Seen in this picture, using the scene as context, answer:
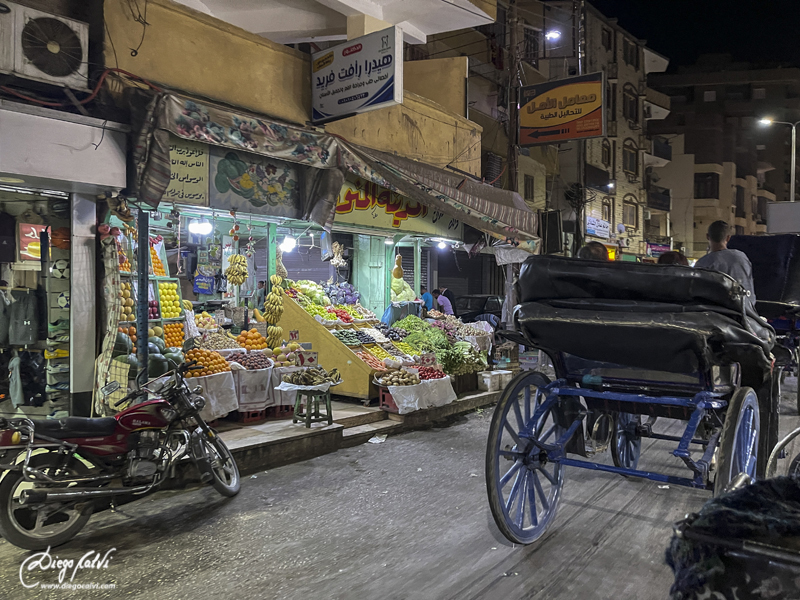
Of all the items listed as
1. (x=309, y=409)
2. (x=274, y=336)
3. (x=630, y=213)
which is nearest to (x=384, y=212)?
(x=274, y=336)

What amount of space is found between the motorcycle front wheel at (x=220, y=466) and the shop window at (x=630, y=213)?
32.7m

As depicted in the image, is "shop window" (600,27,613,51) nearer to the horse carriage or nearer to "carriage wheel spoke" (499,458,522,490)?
the horse carriage

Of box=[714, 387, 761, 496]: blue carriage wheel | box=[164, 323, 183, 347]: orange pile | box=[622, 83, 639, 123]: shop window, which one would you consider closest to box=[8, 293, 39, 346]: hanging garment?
box=[164, 323, 183, 347]: orange pile

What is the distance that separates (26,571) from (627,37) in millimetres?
39331

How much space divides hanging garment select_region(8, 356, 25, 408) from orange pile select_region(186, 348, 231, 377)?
1838 millimetres

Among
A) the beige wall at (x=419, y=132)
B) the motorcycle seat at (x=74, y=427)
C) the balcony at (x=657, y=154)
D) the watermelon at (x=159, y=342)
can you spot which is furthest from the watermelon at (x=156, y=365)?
the balcony at (x=657, y=154)

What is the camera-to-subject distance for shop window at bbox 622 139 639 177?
34.1 metres

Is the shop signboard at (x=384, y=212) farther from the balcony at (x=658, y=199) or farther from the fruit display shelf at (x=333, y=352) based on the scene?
the balcony at (x=658, y=199)

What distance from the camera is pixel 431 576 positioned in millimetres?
3869

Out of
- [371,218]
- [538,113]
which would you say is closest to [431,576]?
[371,218]

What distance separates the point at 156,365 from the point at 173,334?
1239 mm

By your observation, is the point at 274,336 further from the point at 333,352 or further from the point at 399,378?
the point at 399,378

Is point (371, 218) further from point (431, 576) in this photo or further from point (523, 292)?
point (431, 576)

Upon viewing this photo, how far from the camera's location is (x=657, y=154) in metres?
38.9
